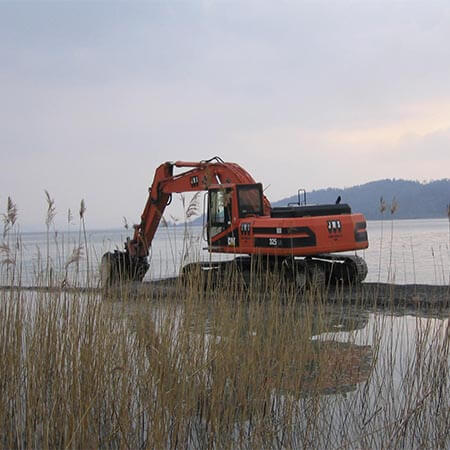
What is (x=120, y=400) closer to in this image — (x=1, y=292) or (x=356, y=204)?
(x=1, y=292)

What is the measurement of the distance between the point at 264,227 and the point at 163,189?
3.08 m

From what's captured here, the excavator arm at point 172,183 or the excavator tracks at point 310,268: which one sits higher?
the excavator arm at point 172,183

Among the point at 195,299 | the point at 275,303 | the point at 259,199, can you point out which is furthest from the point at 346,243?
the point at 195,299

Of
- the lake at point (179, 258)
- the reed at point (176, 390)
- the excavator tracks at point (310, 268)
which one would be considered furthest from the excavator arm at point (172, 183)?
the reed at point (176, 390)

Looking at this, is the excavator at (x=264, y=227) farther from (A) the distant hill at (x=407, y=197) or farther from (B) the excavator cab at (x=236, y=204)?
(A) the distant hill at (x=407, y=197)

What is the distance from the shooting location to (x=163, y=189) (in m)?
12.8

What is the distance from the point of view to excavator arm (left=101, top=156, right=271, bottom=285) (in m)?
11.9

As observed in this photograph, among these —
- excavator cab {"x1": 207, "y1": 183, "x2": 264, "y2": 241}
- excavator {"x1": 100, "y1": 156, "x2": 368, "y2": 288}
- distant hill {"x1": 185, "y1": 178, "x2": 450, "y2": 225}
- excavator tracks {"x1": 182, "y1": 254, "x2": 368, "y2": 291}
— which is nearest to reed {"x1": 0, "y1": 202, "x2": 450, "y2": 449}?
excavator {"x1": 100, "y1": 156, "x2": 368, "y2": 288}

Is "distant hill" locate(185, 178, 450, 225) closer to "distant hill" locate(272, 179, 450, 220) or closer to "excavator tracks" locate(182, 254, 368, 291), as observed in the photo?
"distant hill" locate(272, 179, 450, 220)

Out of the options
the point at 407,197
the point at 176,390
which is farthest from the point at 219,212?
the point at 407,197

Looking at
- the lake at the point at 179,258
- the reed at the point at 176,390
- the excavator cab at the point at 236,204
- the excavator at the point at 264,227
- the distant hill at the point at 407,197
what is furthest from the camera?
the distant hill at the point at 407,197

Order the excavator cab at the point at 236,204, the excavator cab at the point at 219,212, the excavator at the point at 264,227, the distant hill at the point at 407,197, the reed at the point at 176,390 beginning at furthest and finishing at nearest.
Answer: the distant hill at the point at 407,197, the excavator cab at the point at 219,212, the excavator cab at the point at 236,204, the excavator at the point at 264,227, the reed at the point at 176,390

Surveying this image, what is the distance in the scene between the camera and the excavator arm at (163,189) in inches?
470

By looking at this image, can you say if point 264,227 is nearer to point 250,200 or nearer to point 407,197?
point 250,200
